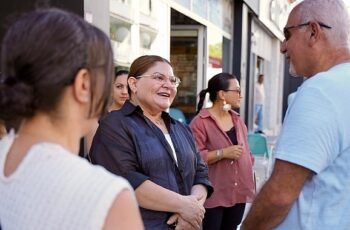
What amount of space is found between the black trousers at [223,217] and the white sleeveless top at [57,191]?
288cm

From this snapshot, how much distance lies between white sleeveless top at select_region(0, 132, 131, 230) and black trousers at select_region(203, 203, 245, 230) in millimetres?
2882

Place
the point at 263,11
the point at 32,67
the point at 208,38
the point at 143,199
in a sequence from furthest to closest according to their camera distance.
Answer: the point at 263,11 → the point at 208,38 → the point at 143,199 → the point at 32,67

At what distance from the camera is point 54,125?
3.57ft

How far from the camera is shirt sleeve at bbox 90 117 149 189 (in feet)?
7.80

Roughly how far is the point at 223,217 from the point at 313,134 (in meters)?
2.49

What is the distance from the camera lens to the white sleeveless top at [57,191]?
1002mm

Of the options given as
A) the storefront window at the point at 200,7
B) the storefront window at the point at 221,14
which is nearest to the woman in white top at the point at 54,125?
the storefront window at the point at 200,7

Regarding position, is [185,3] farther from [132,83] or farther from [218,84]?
[132,83]

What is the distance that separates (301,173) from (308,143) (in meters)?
0.12

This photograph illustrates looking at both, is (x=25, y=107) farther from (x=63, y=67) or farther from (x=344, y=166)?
(x=344, y=166)

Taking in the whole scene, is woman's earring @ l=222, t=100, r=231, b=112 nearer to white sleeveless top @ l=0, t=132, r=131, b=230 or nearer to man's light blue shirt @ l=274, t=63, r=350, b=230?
man's light blue shirt @ l=274, t=63, r=350, b=230

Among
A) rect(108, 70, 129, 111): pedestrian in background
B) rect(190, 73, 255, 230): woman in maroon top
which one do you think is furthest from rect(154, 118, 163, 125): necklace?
rect(108, 70, 129, 111): pedestrian in background

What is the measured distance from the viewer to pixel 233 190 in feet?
12.6

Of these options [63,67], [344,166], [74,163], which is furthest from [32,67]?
[344,166]
